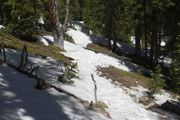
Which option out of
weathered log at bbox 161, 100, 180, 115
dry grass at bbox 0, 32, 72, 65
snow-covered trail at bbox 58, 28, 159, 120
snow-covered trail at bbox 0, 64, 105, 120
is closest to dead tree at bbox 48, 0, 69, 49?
dry grass at bbox 0, 32, 72, 65

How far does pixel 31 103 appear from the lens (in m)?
10.6

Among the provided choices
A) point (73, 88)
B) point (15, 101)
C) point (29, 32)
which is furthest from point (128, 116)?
point (29, 32)

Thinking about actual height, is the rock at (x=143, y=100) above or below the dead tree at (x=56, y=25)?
below

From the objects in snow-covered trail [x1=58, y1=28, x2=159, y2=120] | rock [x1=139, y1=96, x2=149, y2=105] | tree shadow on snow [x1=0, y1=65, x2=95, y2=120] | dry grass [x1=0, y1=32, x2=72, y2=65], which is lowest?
rock [x1=139, y1=96, x2=149, y2=105]

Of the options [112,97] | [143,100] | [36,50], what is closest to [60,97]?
[112,97]

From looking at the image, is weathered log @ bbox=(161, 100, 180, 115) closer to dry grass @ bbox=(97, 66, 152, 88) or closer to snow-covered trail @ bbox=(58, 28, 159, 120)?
snow-covered trail @ bbox=(58, 28, 159, 120)

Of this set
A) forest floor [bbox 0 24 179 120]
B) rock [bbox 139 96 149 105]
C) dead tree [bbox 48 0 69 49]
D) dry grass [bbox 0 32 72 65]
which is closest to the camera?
forest floor [bbox 0 24 179 120]

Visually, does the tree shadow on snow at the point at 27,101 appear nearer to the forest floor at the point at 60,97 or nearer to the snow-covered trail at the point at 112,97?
the forest floor at the point at 60,97

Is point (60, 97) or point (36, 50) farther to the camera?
point (36, 50)

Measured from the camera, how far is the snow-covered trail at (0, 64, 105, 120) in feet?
32.4

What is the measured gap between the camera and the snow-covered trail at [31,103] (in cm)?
987

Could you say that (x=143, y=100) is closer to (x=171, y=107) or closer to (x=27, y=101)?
(x=171, y=107)

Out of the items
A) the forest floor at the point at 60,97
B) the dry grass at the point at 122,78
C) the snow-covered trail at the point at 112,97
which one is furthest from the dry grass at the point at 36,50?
the dry grass at the point at 122,78

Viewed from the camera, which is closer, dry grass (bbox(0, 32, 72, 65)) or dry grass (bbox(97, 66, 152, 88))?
dry grass (bbox(0, 32, 72, 65))
